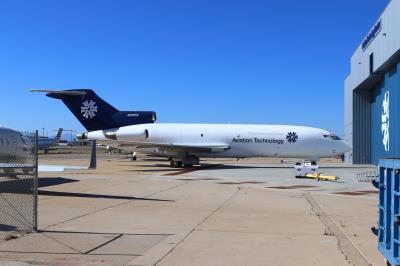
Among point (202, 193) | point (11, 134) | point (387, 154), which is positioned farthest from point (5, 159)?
point (387, 154)

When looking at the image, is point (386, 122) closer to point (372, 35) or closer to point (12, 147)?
point (372, 35)

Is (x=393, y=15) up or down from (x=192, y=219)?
up

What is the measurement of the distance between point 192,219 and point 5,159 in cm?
890

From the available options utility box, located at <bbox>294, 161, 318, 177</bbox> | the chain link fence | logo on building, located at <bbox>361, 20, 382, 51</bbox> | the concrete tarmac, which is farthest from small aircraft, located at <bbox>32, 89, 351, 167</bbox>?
the concrete tarmac

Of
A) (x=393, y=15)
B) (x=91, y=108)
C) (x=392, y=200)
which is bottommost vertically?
(x=392, y=200)

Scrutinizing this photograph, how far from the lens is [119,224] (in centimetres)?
1113

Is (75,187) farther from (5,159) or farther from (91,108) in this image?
(91,108)

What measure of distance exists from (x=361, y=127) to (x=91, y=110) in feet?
75.0

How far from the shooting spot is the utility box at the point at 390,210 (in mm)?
6301

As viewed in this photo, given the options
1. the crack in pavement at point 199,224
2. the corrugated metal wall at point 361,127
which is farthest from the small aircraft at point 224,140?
the crack in pavement at point 199,224

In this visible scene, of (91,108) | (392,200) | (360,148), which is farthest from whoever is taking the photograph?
(360,148)

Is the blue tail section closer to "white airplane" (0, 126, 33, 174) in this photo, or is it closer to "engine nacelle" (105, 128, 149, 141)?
"engine nacelle" (105, 128, 149, 141)

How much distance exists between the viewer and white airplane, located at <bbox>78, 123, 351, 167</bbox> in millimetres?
38531

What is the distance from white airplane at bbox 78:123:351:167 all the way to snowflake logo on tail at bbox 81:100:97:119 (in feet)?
7.57
